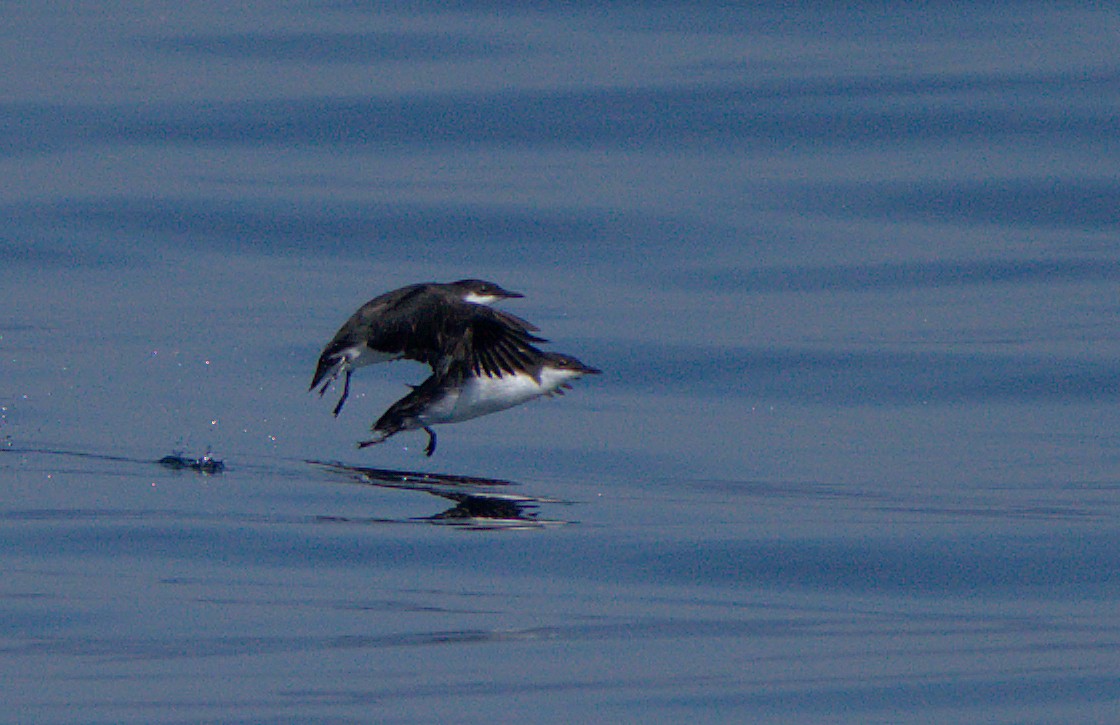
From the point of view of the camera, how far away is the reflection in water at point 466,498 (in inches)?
381

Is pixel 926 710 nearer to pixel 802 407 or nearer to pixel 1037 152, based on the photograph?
pixel 802 407

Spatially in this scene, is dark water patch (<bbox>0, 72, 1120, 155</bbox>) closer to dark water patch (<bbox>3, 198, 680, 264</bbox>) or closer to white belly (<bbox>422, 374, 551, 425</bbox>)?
dark water patch (<bbox>3, 198, 680, 264</bbox>)

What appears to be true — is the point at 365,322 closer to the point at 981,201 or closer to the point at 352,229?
the point at 352,229

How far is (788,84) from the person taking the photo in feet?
74.7

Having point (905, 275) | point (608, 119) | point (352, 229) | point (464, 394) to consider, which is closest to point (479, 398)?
point (464, 394)

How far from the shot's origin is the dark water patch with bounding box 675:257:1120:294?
649 inches

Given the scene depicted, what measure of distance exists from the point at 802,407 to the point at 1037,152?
307 inches

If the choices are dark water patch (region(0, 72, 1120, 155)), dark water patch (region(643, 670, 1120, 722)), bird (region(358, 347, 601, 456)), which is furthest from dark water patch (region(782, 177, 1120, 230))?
dark water patch (region(643, 670, 1120, 722))

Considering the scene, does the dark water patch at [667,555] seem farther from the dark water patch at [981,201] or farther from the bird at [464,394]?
the dark water patch at [981,201]

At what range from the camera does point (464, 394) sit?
11.0 meters

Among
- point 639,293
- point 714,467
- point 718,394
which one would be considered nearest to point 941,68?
point 639,293

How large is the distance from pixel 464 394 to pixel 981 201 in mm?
9026

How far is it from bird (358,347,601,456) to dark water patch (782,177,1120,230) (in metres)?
7.95

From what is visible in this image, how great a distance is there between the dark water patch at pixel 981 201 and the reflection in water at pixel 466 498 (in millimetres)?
8452
